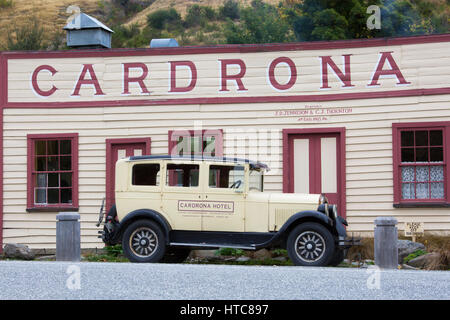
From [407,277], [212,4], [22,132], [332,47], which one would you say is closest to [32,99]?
[22,132]

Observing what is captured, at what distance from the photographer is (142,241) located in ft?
43.1

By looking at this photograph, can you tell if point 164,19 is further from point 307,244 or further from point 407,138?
point 307,244

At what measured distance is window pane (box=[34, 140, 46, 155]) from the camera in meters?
17.7

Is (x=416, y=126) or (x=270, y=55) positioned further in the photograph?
(x=270, y=55)

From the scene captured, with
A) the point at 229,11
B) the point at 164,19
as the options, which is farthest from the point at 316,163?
Answer: the point at 229,11

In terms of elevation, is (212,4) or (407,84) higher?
(212,4)

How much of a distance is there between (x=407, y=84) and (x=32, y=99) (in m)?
8.62

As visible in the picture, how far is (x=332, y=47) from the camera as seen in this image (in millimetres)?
16859

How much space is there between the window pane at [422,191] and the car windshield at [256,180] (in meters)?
4.05

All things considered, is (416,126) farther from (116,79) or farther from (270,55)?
(116,79)

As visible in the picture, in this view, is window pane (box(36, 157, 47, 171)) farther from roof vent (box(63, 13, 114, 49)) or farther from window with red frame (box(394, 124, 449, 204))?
window with red frame (box(394, 124, 449, 204))

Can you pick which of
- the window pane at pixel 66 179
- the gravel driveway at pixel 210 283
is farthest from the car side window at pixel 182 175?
the window pane at pixel 66 179

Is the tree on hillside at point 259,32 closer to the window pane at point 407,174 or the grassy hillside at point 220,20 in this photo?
the grassy hillside at point 220,20

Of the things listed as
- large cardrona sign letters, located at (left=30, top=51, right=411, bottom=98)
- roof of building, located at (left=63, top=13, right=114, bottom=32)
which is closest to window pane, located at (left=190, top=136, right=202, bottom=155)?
large cardrona sign letters, located at (left=30, top=51, right=411, bottom=98)
